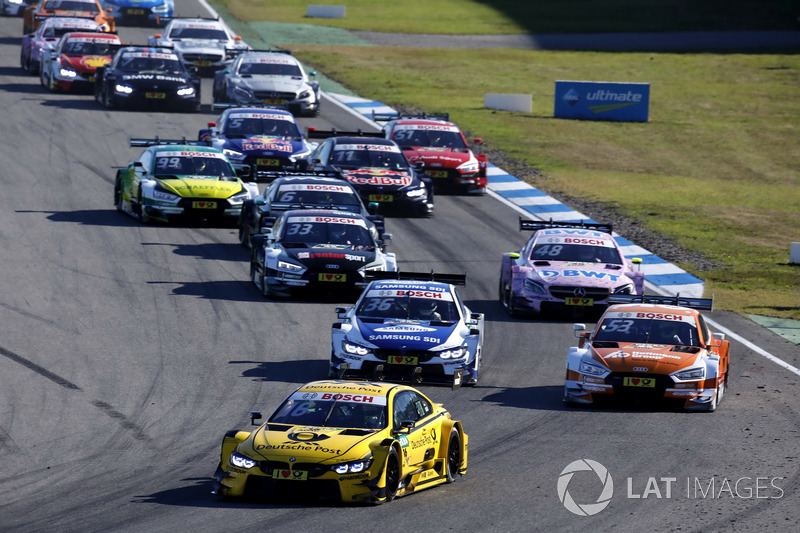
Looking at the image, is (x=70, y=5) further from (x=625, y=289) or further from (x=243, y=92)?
(x=625, y=289)

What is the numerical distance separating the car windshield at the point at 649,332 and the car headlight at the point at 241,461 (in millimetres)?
7506

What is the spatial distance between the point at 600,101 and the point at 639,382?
100 ft

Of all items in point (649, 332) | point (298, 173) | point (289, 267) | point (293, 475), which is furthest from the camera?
point (298, 173)

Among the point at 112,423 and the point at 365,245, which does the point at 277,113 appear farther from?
the point at 112,423

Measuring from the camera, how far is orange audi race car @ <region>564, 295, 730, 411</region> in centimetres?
1934

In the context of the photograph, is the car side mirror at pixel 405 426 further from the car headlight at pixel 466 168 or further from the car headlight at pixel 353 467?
the car headlight at pixel 466 168

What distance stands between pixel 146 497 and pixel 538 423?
5777 millimetres

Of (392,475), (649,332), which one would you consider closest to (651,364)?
(649,332)

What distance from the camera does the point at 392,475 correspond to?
14.6 m

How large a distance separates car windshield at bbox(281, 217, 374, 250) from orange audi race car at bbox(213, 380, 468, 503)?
10.7 metres

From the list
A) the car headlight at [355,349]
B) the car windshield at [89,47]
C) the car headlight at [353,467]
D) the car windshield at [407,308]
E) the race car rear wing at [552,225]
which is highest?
the car windshield at [89,47]

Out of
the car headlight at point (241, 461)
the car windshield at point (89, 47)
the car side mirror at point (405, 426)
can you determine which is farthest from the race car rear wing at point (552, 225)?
the car windshield at point (89, 47)

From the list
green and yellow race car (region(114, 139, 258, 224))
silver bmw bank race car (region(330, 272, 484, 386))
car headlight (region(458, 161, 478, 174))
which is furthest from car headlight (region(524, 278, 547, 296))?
car headlight (region(458, 161, 478, 174))

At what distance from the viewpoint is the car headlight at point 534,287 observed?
2559 cm
